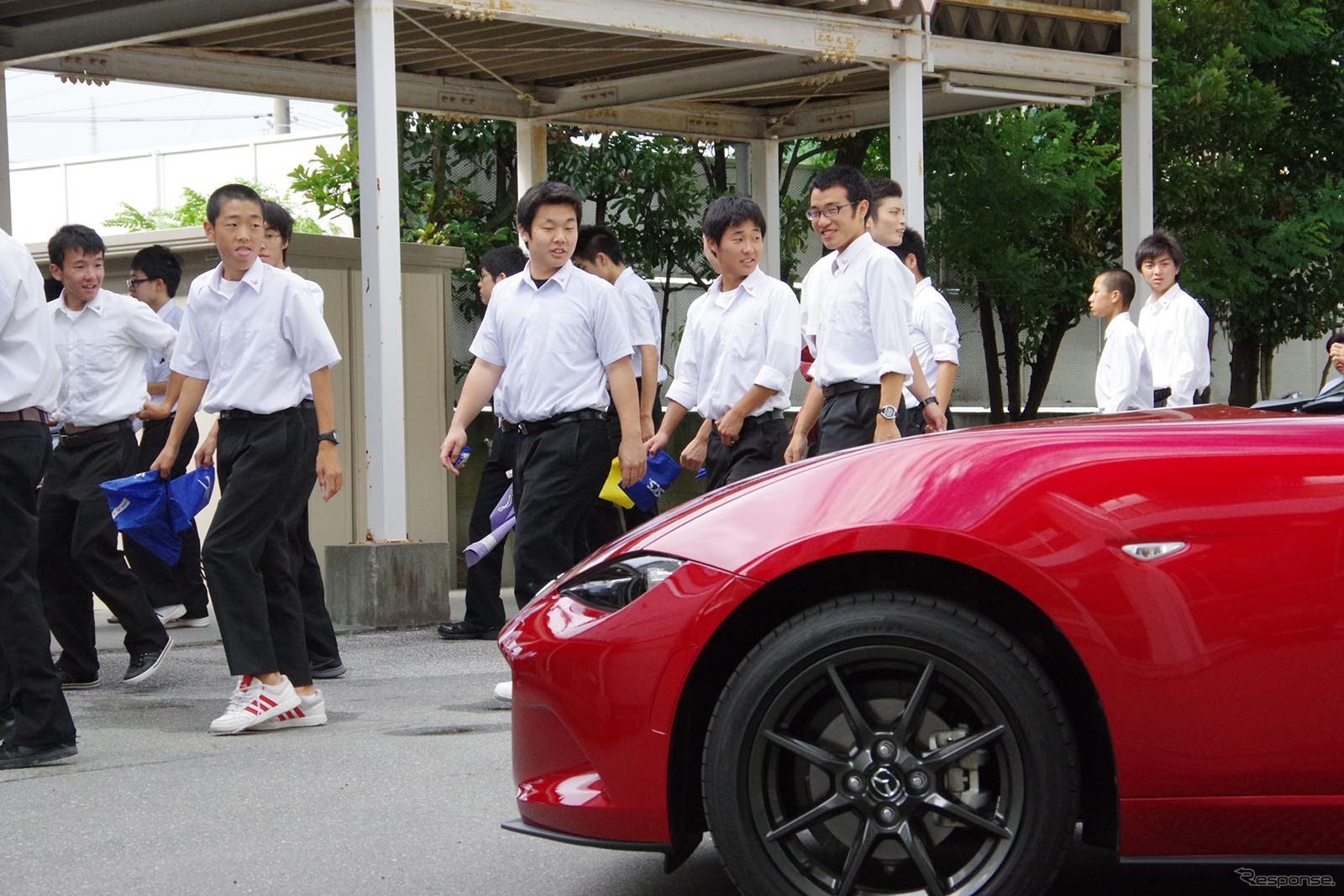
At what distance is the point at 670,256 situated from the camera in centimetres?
1525

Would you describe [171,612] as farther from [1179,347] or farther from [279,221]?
[1179,347]

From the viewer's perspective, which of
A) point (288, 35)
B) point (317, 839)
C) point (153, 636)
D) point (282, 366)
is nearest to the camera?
point (317, 839)

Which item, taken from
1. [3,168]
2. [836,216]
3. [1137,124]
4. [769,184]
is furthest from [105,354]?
[769,184]

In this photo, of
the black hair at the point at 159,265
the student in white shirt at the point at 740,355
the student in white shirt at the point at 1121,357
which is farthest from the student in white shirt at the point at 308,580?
the student in white shirt at the point at 1121,357

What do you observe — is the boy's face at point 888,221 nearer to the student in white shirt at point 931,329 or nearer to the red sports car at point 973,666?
the student in white shirt at point 931,329

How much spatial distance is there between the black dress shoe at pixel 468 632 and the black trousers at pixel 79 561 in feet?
5.51

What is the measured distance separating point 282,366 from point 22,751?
155cm

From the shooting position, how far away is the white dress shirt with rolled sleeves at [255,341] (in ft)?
20.9

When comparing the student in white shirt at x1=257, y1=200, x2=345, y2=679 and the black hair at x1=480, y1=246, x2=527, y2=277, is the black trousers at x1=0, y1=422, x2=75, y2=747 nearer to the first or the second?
the student in white shirt at x1=257, y1=200, x2=345, y2=679

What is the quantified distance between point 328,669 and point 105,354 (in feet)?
5.57

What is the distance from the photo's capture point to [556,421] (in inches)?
263

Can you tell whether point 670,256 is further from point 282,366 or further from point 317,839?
point 317,839

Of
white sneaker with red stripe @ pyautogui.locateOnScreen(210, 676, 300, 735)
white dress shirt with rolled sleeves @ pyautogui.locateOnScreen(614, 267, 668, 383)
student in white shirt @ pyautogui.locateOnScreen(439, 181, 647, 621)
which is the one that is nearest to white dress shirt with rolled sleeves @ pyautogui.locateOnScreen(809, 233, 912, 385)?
student in white shirt @ pyautogui.locateOnScreen(439, 181, 647, 621)

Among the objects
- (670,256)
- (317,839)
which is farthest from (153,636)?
(670,256)
